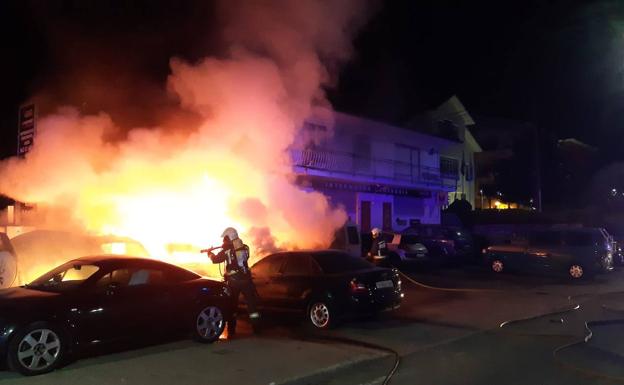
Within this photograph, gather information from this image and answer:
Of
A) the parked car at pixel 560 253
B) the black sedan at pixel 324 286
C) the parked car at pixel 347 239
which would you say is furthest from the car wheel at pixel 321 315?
the parked car at pixel 560 253

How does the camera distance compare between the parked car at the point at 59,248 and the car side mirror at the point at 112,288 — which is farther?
the parked car at the point at 59,248

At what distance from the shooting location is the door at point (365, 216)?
88.6ft

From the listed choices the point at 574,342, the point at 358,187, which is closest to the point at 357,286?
the point at 574,342

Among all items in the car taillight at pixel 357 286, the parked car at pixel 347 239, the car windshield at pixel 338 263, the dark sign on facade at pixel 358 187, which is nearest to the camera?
the car taillight at pixel 357 286

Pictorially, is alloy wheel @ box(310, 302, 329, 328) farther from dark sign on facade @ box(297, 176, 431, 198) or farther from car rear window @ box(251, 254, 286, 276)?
dark sign on facade @ box(297, 176, 431, 198)

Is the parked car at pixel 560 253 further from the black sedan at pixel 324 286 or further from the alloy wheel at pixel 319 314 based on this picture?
A: the alloy wheel at pixel 319 314

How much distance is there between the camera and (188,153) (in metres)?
12.8

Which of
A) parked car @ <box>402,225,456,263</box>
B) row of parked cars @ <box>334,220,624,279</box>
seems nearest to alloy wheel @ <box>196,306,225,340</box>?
row of parked cars @ <box>334,220,624,279</box>

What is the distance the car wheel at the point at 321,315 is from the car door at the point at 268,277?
0.75m

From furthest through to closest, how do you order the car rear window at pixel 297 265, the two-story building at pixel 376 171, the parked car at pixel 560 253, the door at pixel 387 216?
1. the door at pixel 387 216
2. the two-story building at pixel 376 171
3. the parked car at pixel 560 253
4. the car rear window at pixel 297 265

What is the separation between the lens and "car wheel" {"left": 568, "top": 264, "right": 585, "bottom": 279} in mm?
16016

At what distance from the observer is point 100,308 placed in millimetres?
6473

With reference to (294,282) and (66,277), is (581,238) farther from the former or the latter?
(66,277)

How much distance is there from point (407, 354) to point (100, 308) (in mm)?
3782
